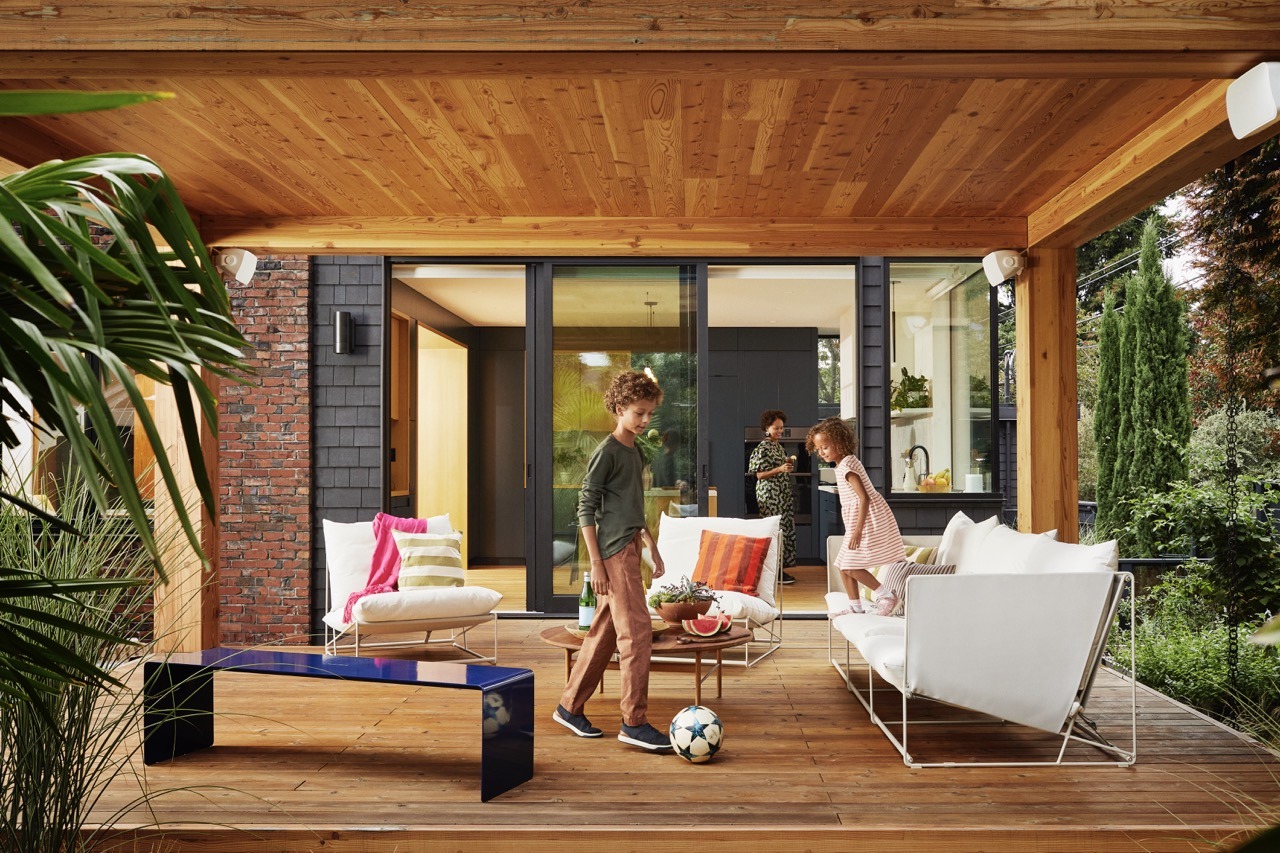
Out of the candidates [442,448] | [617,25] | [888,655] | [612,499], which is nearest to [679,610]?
[612,499]

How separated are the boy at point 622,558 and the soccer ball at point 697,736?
150 mm

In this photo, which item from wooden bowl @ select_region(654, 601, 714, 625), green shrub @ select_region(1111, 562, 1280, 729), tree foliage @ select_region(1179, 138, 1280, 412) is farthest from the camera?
tree foliage @ select_region(1179, 138, 1280, 412)

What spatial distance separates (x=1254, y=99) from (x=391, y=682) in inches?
143

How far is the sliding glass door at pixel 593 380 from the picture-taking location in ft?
25.5

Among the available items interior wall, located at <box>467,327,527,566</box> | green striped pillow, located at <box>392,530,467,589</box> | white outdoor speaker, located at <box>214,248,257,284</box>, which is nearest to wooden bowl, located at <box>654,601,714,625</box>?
green striped pillow, located at <box>392,530,467,589</box>

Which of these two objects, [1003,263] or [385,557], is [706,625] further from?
[1003,263]

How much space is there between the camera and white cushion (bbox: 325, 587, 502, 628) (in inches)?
231

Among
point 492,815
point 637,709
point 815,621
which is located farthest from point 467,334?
point 492,815

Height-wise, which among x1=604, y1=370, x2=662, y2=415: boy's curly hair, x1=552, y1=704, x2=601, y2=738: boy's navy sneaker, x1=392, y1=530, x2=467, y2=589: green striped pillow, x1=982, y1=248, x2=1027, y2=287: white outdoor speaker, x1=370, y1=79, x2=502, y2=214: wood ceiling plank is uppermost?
x1=370, y1=79, x2=502, y2=214: wood ceiling plank

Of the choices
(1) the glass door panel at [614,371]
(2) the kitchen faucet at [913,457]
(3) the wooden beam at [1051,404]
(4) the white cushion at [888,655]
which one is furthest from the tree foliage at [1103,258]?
(4) the white cushion at [888,655]

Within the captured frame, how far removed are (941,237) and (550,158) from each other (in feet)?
8.27

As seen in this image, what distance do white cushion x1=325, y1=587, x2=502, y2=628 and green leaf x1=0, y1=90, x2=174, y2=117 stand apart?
494cm

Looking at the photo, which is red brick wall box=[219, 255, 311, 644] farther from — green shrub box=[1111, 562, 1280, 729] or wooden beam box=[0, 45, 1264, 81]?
green shrub box=[1111, 562, 1280, 729]

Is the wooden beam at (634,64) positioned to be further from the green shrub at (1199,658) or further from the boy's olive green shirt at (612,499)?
the green shrub at (1199,658)
